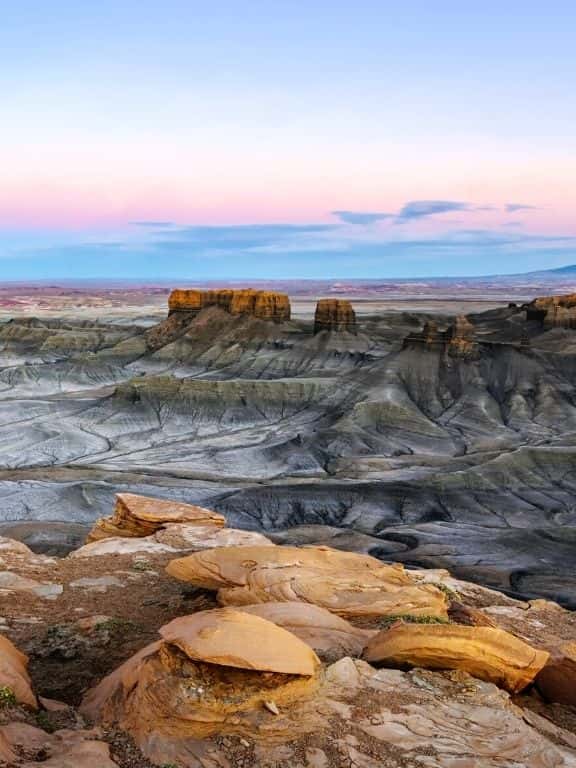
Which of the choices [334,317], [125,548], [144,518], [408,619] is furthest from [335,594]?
[334,317]

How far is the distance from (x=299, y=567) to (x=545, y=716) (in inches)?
187

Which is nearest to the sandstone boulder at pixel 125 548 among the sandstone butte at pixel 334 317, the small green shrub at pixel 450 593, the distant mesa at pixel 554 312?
the small green shrub at pixel 450 593

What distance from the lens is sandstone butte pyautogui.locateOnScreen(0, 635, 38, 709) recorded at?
8.81 metres

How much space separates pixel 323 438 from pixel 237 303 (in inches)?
1862

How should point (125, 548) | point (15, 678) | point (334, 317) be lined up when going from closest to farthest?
point (15, 678) → point (125, 548) → point (334, 317)

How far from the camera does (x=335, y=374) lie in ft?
289

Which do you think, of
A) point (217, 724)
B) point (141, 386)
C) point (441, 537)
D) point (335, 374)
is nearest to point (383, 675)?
point (217, 724)

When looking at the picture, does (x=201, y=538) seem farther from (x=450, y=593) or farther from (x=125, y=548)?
(x=450, y=593)

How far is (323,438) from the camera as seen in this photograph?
67.4m

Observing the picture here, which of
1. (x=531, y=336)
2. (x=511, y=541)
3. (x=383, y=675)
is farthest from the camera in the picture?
(x=531, y=336)

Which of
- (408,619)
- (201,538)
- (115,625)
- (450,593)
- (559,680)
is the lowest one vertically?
(201,538)

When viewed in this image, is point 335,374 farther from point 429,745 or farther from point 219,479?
point 429,745

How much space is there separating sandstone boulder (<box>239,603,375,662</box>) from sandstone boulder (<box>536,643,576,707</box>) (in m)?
2.53

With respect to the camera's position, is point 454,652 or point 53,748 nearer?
point 53,748
